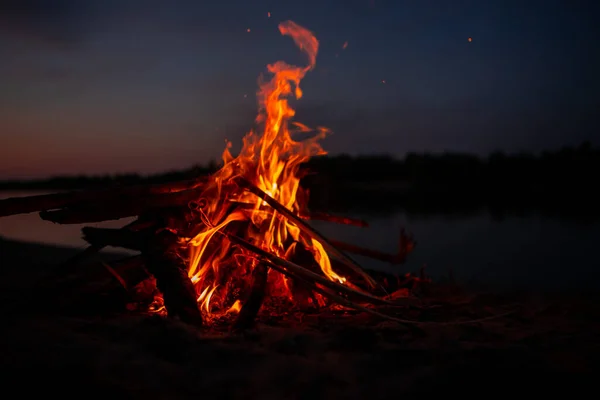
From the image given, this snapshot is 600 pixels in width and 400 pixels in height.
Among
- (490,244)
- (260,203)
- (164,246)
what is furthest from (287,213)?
(490,244)

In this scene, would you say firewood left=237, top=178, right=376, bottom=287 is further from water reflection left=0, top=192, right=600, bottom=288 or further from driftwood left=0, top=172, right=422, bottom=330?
water reflection left=0, top=192, right=600, bottom=288

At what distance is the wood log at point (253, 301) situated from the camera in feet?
11.3

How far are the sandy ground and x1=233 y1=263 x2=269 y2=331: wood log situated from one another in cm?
13

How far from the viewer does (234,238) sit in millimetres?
3869

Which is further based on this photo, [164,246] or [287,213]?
[287,213]

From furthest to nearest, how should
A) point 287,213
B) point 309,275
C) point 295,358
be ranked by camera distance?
point 287,213
point 309,275
point 295,358

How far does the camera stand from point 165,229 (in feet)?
13.1

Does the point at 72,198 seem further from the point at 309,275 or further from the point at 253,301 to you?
the point at 309,275

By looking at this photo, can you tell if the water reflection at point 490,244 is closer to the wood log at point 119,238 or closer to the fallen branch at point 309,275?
the fallen branch at point 309,275

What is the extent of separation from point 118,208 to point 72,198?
14.3 inches

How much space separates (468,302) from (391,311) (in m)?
1.21

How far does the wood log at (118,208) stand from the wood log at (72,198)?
0.05 meters

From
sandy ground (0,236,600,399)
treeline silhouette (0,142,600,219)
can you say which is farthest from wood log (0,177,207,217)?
treeline silhouette (0,142,600,219)

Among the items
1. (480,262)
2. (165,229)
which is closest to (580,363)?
(165,229)
